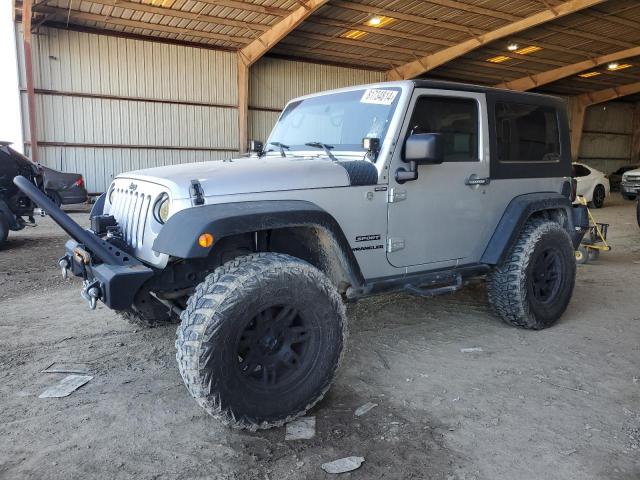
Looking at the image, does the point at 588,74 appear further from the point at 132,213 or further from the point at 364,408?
the point at 132,213

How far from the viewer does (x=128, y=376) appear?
3656 mm

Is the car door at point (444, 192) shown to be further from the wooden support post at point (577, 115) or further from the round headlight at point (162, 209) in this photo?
the wooden support post at point (577, 115)

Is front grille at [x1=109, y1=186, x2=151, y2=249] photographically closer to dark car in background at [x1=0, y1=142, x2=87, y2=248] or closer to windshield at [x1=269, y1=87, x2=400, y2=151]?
windshield at [x1=269, y1=87, x2=400, y2=151]

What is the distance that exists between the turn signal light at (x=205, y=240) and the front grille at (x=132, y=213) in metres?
0.63

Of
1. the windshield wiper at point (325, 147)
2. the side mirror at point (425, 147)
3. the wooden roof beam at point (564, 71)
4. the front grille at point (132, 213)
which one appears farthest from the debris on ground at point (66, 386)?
the wooden roof beam at point (564, 71)

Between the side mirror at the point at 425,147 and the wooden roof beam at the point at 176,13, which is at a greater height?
the wooden roof beam at the point at 176,13

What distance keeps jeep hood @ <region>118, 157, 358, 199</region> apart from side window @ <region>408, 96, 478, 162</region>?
76 cm

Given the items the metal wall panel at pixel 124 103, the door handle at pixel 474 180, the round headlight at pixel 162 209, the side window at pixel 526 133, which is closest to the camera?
the round headlight at pixel 162 209

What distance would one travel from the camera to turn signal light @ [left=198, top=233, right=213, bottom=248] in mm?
2623

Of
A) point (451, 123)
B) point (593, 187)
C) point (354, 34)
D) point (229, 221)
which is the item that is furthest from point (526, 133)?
point (354, 34)

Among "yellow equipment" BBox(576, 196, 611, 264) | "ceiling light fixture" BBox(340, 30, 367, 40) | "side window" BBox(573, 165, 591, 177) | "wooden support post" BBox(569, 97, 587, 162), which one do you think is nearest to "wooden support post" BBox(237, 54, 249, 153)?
"ceiling light fixture" BBox(340, 30, 367, 40)

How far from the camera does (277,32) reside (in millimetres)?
15648

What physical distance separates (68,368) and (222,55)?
629 inches

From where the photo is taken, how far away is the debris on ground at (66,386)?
336 cm
